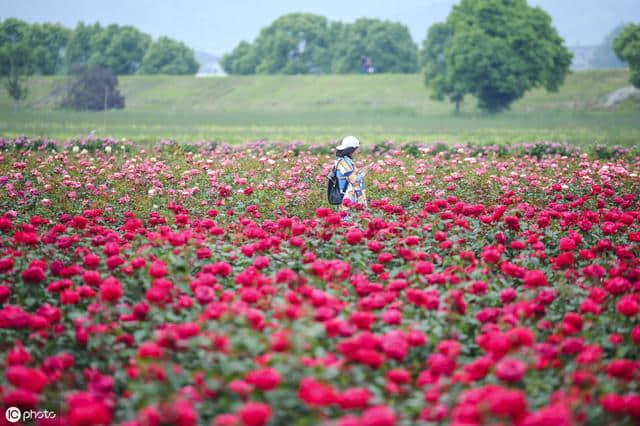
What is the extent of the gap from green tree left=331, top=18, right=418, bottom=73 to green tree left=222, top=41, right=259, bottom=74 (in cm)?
1600

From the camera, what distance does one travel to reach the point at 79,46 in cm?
10300

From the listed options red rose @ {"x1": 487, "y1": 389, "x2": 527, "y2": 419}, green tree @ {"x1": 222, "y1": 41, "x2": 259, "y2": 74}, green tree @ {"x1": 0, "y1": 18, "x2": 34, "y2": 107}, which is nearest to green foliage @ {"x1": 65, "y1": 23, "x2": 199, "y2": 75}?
green tree @ {"x1": 222, "y1": 41, "x2": 259, "y2": 74}

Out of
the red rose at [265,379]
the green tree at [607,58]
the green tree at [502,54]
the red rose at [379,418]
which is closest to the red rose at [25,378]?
the red rose at [265,379]

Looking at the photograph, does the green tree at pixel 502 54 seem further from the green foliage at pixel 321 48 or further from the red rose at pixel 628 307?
the red rose at pixel 628 307

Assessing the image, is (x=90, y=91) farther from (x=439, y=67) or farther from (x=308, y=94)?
(x=439, y=67)

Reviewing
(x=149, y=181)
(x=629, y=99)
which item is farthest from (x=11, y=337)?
(x=629, y=99)

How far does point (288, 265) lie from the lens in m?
5.36

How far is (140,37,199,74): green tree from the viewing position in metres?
100

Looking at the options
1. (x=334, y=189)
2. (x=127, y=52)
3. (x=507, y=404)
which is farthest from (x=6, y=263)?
(x=127, y=52)

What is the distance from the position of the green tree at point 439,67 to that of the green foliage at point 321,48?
1946 cm

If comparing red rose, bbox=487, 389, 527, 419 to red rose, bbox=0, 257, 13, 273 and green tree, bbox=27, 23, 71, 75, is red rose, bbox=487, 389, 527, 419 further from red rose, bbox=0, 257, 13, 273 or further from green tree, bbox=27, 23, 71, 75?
green tree, bbox=27, 23, 71, 75

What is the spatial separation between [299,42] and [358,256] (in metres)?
101

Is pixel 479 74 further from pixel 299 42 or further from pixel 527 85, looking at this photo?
pixel 299 42

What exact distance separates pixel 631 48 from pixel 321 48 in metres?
53.7
